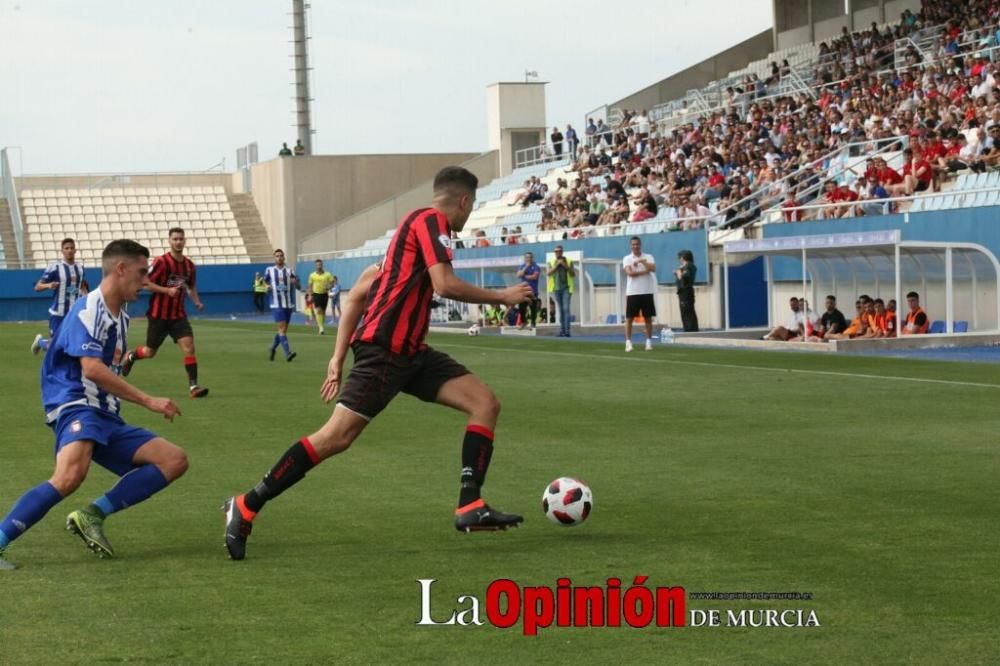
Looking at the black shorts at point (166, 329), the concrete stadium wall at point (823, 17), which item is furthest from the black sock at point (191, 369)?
the concrete stadium wall at point (823, 17)

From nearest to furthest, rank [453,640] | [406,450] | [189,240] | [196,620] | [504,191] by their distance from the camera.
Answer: [453,640] → [196,620] → [406,450] → [504,191] → [189,240]

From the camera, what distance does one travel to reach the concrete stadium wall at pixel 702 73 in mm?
55219

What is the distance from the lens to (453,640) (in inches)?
235

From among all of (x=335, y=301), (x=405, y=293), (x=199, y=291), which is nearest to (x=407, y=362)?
(x=405, y=293)

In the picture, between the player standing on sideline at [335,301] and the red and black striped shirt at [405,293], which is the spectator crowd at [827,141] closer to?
the player standing on sideline at [335,301]

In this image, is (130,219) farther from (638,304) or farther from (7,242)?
(638,304)

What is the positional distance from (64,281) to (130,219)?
49512 millimetres

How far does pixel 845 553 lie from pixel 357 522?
2770 mm

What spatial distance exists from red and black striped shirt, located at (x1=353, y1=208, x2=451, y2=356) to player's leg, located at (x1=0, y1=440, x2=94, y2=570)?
1.54 metres

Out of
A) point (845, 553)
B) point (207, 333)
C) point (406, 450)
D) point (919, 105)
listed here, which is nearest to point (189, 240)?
point (207, 333)

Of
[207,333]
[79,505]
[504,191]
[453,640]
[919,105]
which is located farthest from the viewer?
[504,191]

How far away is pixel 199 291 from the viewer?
67.2 meters

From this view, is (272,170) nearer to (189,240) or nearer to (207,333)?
(189,240)

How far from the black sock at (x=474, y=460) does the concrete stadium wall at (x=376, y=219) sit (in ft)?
183
